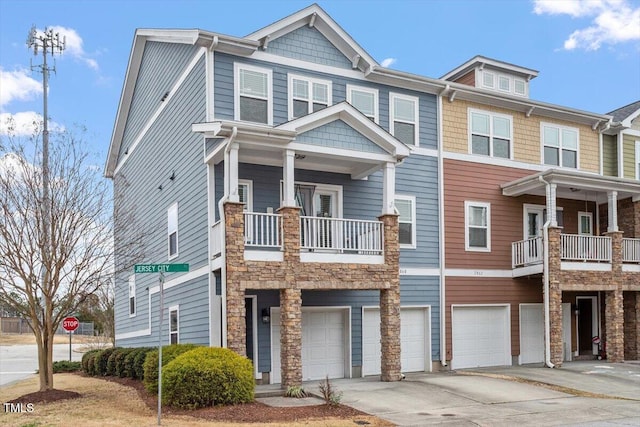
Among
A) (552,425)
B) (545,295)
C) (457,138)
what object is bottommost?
(552,425)

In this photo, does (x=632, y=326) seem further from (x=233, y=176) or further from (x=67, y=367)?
(x=67, y=367)

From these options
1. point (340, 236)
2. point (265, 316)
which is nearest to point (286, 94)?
point (340, 236)

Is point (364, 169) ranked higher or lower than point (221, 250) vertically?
higher

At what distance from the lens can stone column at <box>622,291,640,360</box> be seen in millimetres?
21797

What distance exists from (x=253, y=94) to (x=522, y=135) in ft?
32.1

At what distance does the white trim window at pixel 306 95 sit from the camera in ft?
58.8

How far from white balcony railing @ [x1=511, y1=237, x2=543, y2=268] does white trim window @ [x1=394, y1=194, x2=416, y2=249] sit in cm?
385

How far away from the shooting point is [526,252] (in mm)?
20859

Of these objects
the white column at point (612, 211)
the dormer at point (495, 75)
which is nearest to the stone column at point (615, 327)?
the white column at point (612, 211)

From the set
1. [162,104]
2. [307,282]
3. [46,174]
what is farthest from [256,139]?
[162,104]

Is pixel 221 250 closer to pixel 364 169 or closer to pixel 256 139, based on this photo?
pixel 256 139

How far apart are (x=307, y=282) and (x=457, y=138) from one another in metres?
8.07

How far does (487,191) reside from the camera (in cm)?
2114

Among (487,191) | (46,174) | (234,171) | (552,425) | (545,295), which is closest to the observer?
(552,425)
